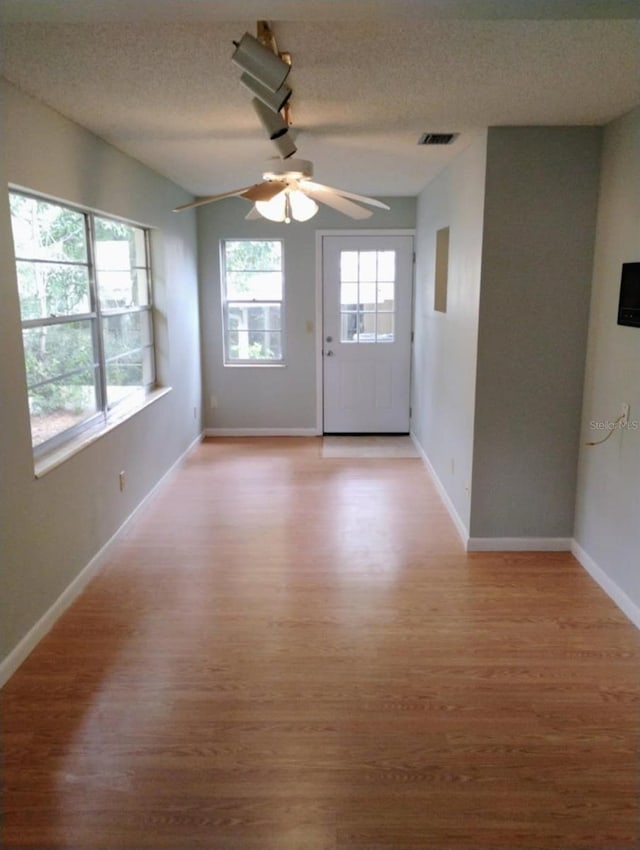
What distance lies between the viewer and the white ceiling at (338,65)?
1544 millimetres

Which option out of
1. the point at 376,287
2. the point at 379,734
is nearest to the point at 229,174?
the point at 376,287

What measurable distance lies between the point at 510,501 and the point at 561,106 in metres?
2.07

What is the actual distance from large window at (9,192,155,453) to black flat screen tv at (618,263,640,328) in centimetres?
274

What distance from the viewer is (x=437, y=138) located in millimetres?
3494

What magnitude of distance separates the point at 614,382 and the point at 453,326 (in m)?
1.32

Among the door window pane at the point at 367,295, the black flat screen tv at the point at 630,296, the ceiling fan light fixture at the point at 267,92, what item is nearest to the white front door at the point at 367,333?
the door window pane at the point at 367,295

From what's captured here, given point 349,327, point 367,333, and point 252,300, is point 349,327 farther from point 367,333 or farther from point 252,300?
point 252,300

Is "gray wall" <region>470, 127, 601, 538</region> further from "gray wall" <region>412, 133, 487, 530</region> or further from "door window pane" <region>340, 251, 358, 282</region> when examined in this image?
"door window pane" <region>340, 251, 358, 282</region>

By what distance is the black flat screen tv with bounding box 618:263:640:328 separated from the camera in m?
2.86

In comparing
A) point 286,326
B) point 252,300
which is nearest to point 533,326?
point 286,326

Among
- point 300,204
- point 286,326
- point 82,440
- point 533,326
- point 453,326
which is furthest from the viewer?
point 286,326

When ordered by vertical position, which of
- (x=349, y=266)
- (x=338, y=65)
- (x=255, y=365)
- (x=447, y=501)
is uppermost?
(x=338, y=65)

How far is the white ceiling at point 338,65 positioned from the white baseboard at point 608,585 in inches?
88.8

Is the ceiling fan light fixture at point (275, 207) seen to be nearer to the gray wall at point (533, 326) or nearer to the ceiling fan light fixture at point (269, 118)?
the ceiling fan light fixture at point (269, 118)
